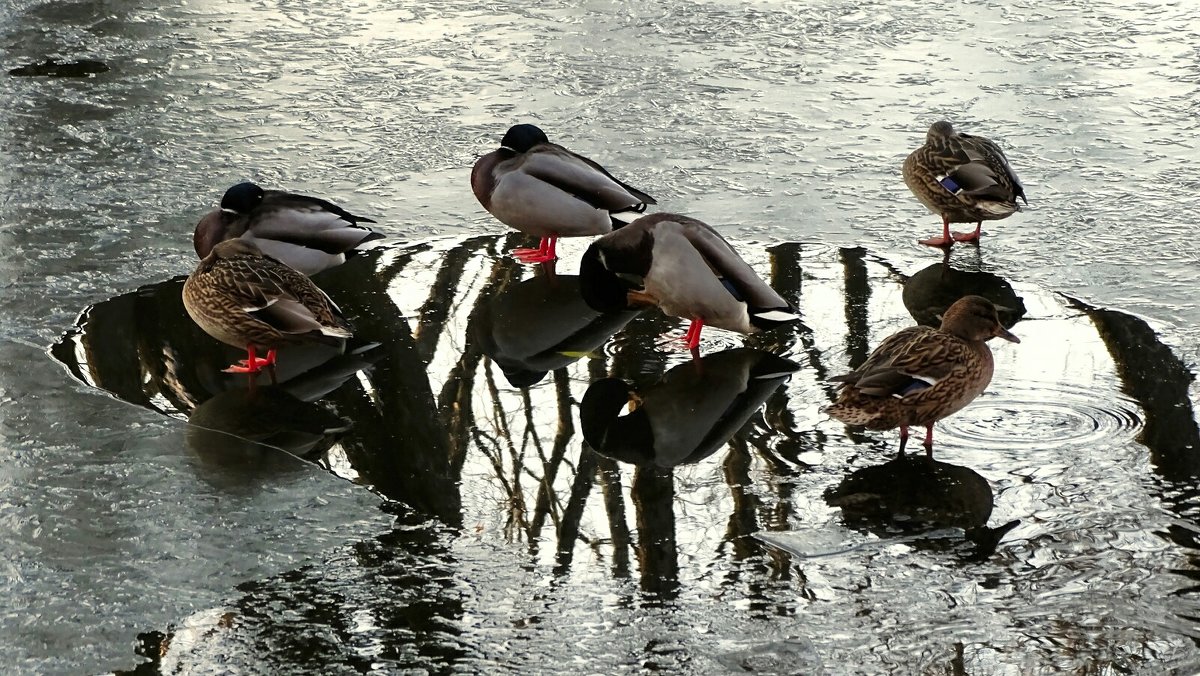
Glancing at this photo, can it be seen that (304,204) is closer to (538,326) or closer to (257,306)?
(257,306)

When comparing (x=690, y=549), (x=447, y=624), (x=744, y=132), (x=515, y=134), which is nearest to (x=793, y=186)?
(x=744, y=132)

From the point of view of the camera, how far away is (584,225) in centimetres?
698

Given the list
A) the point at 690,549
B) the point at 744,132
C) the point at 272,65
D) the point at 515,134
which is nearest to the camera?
the point at 690,549

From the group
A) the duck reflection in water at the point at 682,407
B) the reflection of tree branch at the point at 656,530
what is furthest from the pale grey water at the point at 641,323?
the duck reflection in water at the point at 682,407

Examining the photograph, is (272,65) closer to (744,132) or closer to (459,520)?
(744,132)

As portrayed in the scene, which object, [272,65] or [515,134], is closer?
[515,134]

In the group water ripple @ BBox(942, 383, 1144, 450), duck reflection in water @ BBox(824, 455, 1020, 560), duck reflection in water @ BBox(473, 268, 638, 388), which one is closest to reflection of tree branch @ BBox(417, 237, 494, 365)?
duck reflection in water @ BBox(473, 268, 638, 388)

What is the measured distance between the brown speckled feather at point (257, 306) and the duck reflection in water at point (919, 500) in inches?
86.4

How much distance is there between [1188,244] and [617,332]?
2.79 m

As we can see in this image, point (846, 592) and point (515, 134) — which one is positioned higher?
point (515, 134)

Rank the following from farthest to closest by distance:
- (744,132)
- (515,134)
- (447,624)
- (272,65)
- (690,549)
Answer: (272,65), (744,132), (515,134), (690,549), (447,624)

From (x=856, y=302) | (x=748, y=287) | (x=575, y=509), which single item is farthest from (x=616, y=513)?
(x=856, y=302)

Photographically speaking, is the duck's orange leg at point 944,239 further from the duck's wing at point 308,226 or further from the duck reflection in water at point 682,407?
the duck's wing at point 308,226

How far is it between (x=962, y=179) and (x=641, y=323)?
66.9 inches
